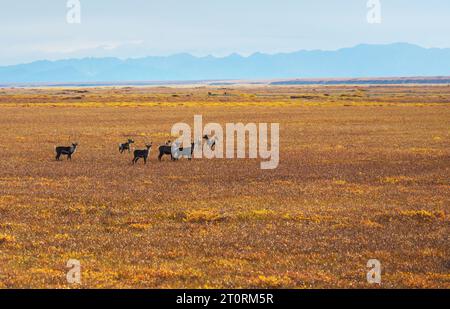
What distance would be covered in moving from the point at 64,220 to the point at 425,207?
11607 millimetres

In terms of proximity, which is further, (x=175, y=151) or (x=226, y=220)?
(x=175, y=151)

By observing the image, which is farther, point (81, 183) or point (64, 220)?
point (81, 183)

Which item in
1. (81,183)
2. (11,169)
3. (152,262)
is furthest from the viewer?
(11,169)

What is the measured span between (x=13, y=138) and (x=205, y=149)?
17.4 meters

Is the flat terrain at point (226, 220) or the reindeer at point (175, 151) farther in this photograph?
the reindeer at point (175, 151)

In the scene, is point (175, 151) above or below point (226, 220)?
above

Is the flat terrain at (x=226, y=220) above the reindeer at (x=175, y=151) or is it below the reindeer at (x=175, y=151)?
below

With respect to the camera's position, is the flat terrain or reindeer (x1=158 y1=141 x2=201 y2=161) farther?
reindeer (x1=158 y1=141 x2=201 y2=161)

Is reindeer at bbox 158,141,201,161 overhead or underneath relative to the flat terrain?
overhead
